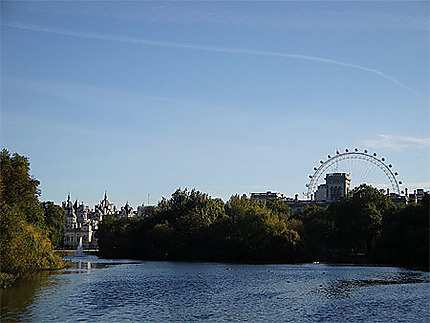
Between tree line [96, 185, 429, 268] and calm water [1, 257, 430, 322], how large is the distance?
2082 centimetres

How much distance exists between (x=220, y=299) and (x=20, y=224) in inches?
620

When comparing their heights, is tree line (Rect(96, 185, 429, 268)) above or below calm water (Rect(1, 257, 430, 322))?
above

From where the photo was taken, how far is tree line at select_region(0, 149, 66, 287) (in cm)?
3675

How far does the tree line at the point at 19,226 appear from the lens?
36750 mm

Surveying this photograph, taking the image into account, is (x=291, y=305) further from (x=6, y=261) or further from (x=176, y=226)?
(x=176, y=226)

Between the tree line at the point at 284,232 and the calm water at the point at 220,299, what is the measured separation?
820 inches

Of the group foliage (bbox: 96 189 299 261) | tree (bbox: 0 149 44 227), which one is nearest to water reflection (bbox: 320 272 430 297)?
tree (bbox: 0 149 44 227)

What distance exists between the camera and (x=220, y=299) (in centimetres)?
3425

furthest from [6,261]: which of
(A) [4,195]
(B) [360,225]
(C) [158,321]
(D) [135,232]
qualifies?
(D) [135,232]

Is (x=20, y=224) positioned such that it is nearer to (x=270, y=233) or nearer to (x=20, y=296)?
(x=20, y=296)

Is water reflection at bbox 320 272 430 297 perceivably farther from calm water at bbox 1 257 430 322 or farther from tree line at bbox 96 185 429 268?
tree line at bbox 96 185 429 268

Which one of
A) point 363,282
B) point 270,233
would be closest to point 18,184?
point 363,282

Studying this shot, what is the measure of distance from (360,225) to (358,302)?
46.3m

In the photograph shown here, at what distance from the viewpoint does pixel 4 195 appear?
Result: 43.4 metres
